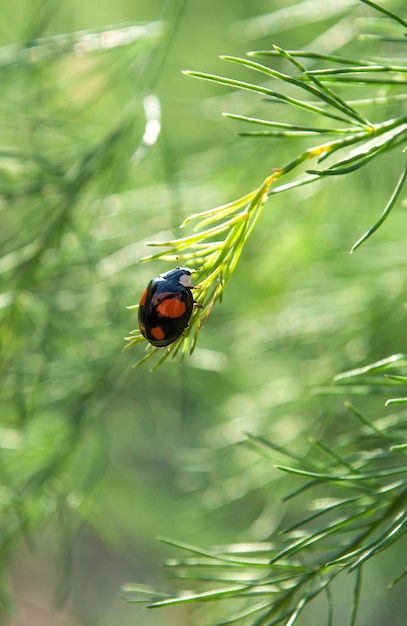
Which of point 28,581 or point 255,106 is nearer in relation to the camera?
point 255,106

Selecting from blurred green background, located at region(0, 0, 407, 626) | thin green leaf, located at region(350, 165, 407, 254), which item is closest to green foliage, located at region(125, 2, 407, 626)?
thin green leaf, located at region(350, 165, 407, 254)

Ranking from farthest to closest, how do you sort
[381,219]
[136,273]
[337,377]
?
[136,273] < [337,377] < [381,219]

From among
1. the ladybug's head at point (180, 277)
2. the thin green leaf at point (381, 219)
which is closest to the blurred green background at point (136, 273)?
the ladybug's head at point (180, 277)

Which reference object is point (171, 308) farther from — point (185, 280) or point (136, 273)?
point (136, 273)

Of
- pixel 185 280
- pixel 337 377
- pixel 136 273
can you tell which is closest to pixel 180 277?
pixel 185 280

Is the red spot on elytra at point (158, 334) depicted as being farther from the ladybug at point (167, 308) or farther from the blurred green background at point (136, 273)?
the blurred green background at point (136, 273)

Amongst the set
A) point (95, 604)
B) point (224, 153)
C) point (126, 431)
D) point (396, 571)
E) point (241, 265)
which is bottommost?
point (95, 604)

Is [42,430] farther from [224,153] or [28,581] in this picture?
[28,581]

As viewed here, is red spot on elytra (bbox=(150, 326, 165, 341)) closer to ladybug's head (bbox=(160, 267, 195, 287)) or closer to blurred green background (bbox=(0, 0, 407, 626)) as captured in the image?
ladybug's head (bbox=(160, 267, 195, 287))

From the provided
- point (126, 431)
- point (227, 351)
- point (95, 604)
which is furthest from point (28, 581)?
point (227, 351)
